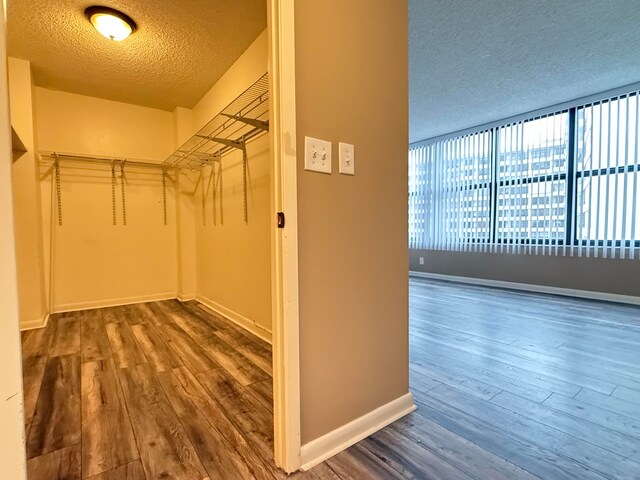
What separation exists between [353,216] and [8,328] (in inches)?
42.0

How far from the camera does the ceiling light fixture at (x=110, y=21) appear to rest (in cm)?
213

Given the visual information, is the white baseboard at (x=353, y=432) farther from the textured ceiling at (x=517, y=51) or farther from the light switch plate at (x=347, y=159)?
the textured ceiling at (x=517, y=51)

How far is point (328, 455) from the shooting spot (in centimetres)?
121

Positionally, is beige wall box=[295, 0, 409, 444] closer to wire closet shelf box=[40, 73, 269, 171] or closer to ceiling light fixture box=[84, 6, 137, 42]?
wire closet shelf box=[40, 73, 269, 171]

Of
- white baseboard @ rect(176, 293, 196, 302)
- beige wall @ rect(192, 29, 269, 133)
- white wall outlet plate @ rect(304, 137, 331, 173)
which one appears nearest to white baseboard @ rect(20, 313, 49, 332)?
white baseboard @ rect(176, 293, 196, 302)

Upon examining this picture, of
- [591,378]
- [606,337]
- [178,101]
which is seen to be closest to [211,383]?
[591,378]

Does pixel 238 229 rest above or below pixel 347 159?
below

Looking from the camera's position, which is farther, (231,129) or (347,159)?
(231,129)

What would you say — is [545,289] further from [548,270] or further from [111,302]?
[111,302]

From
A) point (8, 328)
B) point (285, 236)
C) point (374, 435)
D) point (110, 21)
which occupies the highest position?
point (110, 21)

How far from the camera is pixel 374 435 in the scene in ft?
4.38

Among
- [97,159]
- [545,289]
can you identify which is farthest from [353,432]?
[545,289]

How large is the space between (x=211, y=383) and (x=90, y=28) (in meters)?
2.73

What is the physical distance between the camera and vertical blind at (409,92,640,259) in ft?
11.5
